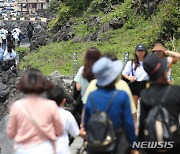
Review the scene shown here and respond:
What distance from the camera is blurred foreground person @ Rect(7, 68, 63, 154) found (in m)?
4.46

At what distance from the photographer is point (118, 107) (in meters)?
4.51

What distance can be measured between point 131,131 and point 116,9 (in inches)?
949

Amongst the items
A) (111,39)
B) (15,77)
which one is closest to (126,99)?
(15,77)

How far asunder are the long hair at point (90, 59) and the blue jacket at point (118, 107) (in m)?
1.24

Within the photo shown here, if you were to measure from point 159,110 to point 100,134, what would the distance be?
0.60m

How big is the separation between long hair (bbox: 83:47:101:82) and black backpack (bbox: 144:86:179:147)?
60.4 inches

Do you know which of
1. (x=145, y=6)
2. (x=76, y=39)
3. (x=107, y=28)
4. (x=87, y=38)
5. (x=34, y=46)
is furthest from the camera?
(x=34, y=46)

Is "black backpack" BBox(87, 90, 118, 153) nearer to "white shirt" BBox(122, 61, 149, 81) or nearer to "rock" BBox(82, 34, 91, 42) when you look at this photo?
"white shirt" BBox(122, 61, 149, 81)

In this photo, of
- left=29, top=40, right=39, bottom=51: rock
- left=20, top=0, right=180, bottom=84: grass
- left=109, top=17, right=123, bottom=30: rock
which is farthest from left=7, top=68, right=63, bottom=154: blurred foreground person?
left=29, top=40, right=39, bottom=51: rock

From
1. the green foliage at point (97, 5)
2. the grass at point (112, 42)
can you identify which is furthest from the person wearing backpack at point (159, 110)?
the green foliage at point (97, 5)

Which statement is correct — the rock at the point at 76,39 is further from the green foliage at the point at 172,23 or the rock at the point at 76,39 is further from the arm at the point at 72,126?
the arm at the point at 72,126

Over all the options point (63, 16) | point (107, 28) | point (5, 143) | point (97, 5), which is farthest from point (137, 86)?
point (63, 16)

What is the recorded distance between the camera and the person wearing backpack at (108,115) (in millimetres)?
4337

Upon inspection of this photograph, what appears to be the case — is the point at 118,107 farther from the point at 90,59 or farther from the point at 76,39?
the point at 76,39
